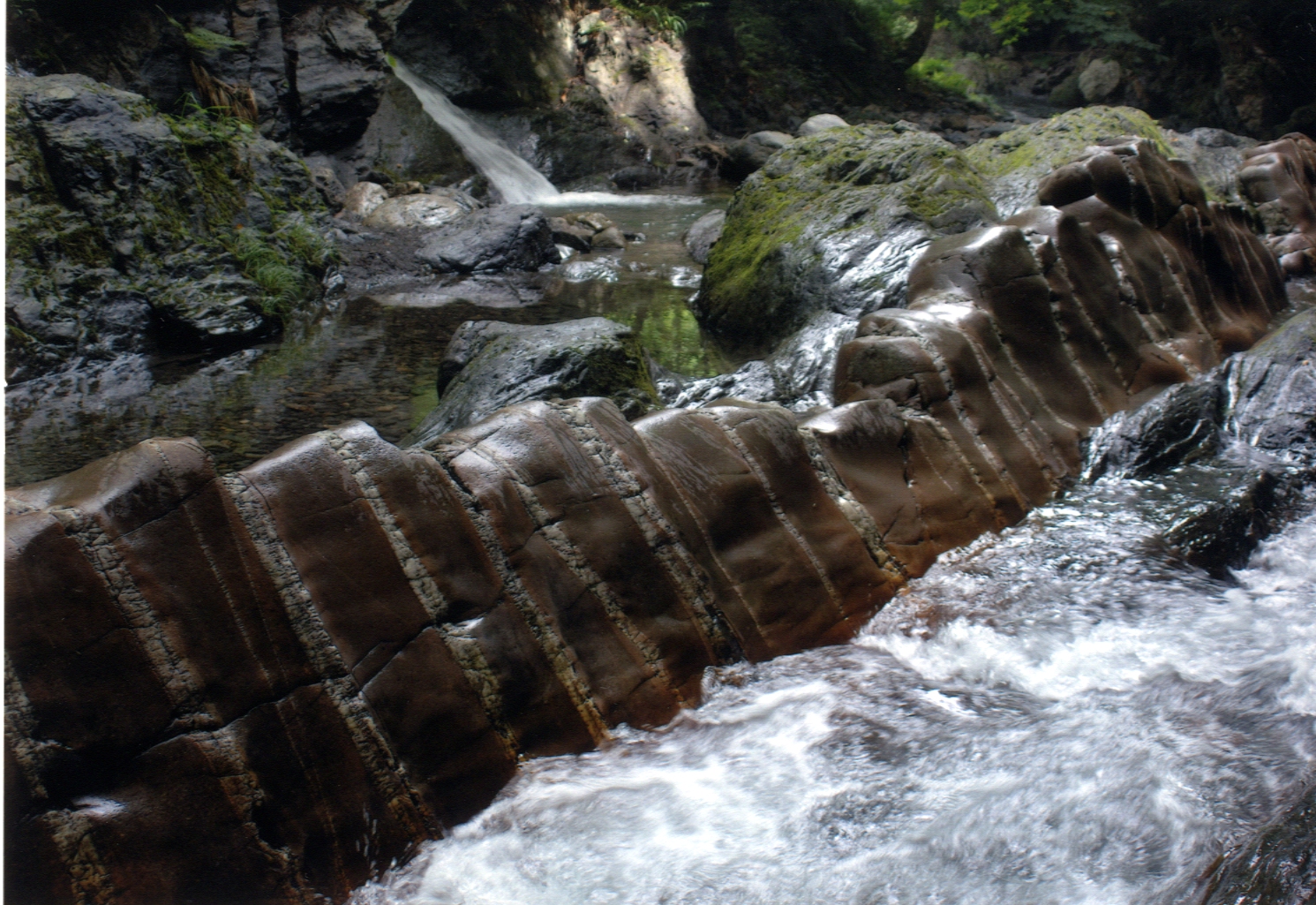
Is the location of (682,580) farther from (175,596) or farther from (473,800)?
(175,596)

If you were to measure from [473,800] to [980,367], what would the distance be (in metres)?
3.05

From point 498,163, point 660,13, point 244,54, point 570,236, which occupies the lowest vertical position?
point 570,236

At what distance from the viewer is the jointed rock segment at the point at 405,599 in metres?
2.07

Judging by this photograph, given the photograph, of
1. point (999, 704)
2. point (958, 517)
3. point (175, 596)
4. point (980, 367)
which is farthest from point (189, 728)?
point (980, 367)

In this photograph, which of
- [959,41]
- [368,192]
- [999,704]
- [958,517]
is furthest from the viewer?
[959,41]

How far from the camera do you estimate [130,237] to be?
7.10 m

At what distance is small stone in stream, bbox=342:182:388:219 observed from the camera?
1090 centimetres

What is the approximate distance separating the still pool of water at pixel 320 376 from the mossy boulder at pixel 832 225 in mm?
495

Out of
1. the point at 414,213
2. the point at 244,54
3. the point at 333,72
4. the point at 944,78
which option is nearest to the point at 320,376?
the point at 414,213

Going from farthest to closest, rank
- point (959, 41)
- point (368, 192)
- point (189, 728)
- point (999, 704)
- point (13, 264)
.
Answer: point (959, 41)
point (368, 192)
point (13, 264)
point (999, 704)
point (189, 728)

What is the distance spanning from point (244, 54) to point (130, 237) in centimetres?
601

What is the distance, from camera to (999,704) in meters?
2.88

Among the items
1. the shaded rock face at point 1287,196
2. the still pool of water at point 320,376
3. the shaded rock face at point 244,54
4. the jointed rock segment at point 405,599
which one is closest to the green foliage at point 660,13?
the shaded rock face at point 244,54

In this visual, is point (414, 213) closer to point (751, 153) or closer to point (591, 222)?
point (591, 222)
